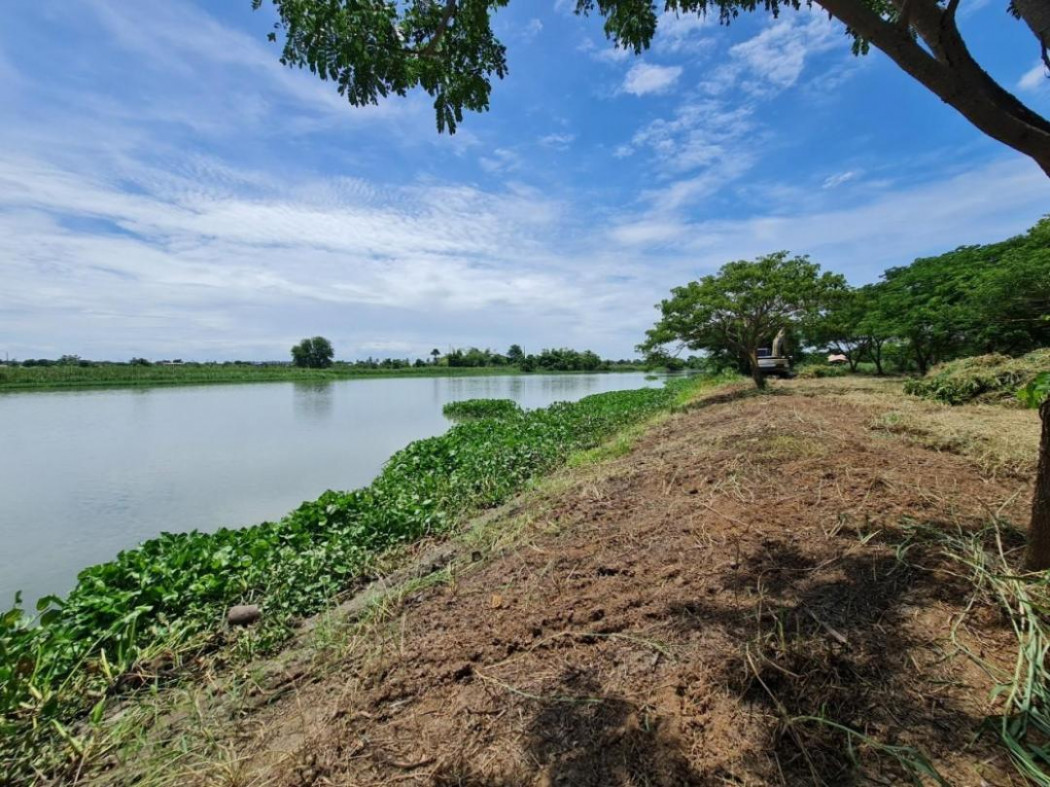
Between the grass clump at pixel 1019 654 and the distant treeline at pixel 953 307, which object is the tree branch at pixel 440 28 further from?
the distant treeline at pixel 953 307

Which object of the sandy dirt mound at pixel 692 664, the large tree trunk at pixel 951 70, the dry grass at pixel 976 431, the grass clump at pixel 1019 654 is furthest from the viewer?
the dry grass at pixel 976 431

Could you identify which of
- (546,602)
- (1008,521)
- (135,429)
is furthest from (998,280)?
(135,429)

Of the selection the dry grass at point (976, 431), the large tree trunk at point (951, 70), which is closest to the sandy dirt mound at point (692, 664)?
the dry grass at point (976, 431)

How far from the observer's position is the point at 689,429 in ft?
28.2

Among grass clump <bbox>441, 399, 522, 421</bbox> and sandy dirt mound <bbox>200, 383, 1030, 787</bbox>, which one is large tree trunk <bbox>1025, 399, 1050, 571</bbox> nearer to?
sandy dirt mound <bbox>200, 383, 1030, 787</bbox>

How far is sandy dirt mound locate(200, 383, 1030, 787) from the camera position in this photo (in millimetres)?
1521

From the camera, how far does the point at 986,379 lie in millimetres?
7914

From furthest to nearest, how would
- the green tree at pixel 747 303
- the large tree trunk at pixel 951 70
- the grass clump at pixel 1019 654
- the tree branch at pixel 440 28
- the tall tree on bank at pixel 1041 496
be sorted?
the green tree at pixel 747 303 → the tree branch at pixel 440 28 → the large tree trunk at pixel 951 70 → the tall tree on bank at pixel 1041 496 → the grass clump at pixel 1019 654

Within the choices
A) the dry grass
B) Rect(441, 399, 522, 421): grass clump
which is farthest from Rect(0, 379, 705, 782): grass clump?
Rect(441, 399, 522, 421): grass clump

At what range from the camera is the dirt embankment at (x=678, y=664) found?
1.53 metres

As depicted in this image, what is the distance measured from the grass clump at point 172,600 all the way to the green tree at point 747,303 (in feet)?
27.5

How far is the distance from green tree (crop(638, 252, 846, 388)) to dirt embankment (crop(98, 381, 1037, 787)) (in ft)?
29.8

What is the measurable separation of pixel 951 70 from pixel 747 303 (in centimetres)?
1106

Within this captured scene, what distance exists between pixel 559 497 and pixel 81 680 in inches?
158
